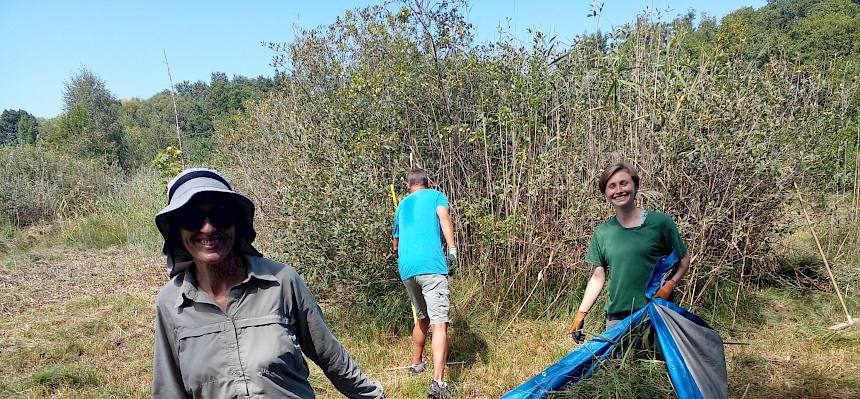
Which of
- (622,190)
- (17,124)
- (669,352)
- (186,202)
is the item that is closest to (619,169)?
(622,190)

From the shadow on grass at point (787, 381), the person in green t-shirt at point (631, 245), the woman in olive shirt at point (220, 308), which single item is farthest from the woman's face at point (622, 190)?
the woman in olive shirt at point (220, 308)

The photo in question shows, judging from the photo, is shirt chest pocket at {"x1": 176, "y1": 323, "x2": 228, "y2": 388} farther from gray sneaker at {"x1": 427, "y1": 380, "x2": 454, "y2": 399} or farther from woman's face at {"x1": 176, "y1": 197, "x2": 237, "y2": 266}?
gray sneaker at {"x1": 427, "y1": 380, "x2": 454, "y2": 399}

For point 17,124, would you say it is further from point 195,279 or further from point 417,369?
point 195,279

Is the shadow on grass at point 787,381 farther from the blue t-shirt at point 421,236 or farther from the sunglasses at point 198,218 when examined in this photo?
the sunglasses at point 198,218

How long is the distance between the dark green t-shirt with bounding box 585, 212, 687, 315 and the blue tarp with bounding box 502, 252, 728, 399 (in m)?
0.05

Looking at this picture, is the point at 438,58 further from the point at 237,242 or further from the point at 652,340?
the point at 237,242

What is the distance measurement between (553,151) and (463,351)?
191 centimetres

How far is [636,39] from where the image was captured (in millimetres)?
4938

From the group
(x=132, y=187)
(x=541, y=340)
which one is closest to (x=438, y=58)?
(x=541, y=340)

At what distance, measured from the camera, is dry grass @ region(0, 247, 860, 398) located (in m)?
3.87

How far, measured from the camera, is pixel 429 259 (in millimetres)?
3773

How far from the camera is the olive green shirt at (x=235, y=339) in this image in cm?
143

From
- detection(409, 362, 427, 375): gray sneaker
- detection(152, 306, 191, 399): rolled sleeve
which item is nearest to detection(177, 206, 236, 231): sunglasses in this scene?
detection(152, 306, 191, 399): rolled sleeve

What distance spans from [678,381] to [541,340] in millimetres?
1999
